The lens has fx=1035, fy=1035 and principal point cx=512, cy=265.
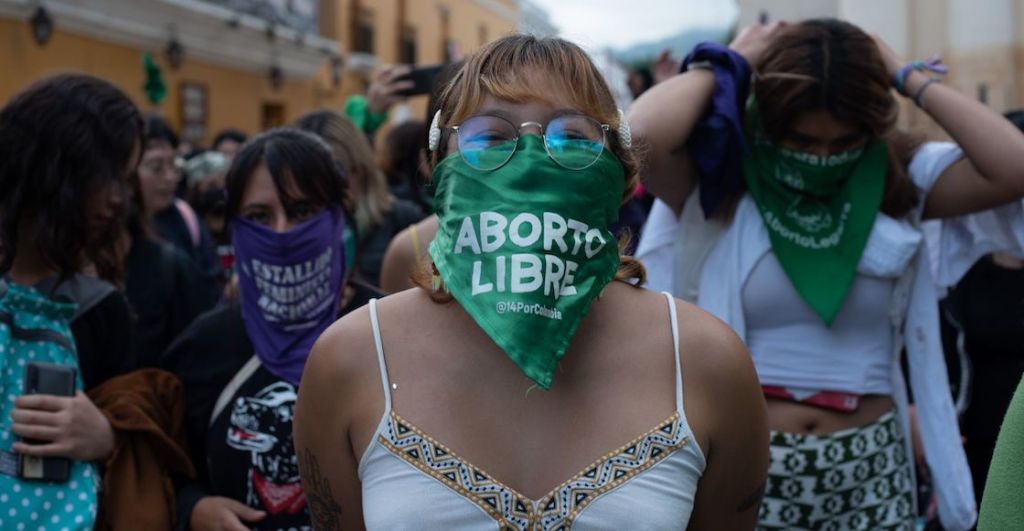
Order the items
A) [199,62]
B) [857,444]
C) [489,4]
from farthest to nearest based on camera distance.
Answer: [489,4] < [199,62] < [857,444]

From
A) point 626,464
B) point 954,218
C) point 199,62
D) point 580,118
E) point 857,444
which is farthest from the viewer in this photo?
point 199,62

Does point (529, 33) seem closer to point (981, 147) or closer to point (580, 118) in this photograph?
point (580, 118)

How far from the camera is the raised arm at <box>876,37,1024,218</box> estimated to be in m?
2.79

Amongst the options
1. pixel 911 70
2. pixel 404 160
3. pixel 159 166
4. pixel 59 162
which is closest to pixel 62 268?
pixel 59 162

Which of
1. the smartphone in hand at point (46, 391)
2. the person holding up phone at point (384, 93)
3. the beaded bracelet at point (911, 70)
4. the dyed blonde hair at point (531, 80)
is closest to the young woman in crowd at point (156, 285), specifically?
the smartphone in hand at point (46, 391)

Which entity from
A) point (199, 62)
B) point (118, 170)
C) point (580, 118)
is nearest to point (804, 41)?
point (580, 118)

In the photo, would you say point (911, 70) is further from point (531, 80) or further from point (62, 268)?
point (62, 268)

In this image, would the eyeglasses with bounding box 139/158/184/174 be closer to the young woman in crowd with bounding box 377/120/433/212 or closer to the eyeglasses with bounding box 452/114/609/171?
the young woman in crowd with bounding box 377/120/433/212

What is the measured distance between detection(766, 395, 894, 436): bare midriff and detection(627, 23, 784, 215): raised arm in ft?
2.07


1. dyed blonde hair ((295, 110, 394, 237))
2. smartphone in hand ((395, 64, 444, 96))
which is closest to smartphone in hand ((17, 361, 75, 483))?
dyed blonde hair ((295, 110, 394, 237))

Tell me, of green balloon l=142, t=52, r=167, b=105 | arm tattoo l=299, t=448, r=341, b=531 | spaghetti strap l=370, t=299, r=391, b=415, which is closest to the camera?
spaghetti strap l=370, t=299, r=391, b=415

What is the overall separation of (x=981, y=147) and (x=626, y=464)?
1683mm

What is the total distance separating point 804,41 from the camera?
2859mm

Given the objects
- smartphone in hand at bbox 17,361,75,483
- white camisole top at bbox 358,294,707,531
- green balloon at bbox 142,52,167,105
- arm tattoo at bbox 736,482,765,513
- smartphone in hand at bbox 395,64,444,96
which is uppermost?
smartphone in hand at bbox 395,64,444,96
